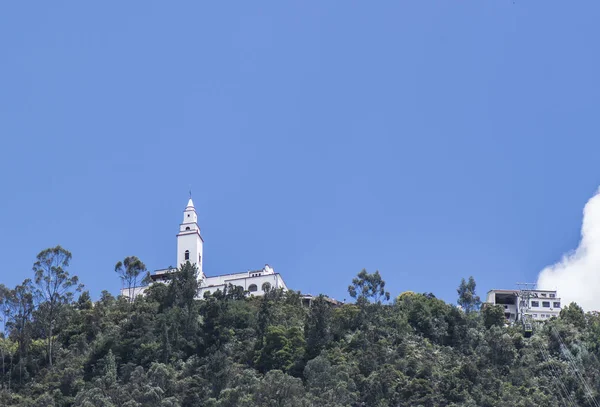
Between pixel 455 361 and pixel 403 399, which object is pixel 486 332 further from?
pixel 403 399

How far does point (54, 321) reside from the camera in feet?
217

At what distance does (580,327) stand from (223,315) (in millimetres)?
23664

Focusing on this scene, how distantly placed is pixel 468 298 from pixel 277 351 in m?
18.2

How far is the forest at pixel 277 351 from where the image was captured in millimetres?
55875

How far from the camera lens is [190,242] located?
8438 cm

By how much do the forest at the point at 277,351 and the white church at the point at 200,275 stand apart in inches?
261

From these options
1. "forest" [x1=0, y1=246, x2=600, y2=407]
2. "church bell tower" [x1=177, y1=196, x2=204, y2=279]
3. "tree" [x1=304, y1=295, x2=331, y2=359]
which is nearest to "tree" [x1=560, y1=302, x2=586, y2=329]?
"forest" [x1=0, y1=246, x2=600, y2=407]

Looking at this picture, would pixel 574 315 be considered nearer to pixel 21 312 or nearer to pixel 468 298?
pixel 468 298

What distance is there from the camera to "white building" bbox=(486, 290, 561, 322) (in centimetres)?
8438

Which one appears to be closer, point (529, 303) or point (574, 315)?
point (574, 315)

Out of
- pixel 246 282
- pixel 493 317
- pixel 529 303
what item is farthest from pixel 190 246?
Answer: pixel 529 303

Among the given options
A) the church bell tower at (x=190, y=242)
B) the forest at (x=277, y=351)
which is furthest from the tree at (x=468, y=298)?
the church bell tower at (x=190, y=242)

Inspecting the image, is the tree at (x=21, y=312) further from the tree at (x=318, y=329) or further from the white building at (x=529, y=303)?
the white building at (x=529, y=303)

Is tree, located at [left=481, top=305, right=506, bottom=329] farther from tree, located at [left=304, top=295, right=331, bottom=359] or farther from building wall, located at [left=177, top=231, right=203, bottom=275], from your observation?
building wall, located at [left=177, top=231, right=203, bottom=275]
